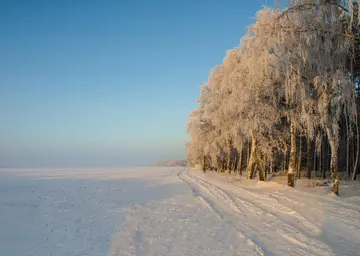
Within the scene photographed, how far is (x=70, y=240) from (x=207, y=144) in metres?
27.6

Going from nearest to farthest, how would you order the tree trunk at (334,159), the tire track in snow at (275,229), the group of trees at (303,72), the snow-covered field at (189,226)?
1. the tire track in snow at (275,229)
2. the snow-covered field at (189,226)
3. the group of trees at (303,72)
4. the tree trunk at (334,159)

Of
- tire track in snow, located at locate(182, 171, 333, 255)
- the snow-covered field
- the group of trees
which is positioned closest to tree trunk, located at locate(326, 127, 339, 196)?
the group of trees

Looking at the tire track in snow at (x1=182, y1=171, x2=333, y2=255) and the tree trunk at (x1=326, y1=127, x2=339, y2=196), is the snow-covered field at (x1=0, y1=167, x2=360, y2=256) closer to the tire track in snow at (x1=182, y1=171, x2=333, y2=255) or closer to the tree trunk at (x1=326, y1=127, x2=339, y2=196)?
the tire track in snow at (x1=182, y1=171, x2=333, y2=255)

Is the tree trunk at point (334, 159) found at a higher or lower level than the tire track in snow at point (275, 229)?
higher

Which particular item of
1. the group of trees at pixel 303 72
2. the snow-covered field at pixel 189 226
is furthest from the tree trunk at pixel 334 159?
the snow-covered field at pixel 189 226

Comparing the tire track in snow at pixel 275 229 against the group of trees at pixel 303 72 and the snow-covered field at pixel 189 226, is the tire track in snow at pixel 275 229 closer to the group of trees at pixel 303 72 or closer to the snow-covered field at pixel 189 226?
the snow-covered field at pixel 189 226

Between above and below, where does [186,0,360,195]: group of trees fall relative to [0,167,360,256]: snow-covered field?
above

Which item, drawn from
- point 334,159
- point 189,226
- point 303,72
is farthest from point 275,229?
point 303,72

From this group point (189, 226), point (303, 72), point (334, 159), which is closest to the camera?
point (189, 226)

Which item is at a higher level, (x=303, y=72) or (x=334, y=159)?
(x=303, y=72)

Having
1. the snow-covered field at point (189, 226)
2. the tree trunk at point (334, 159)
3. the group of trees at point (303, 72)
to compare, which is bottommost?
the snow-covered field at point (189, 226)

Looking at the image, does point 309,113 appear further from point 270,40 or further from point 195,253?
point 195,253

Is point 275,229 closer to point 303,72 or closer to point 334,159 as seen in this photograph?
point 334,159

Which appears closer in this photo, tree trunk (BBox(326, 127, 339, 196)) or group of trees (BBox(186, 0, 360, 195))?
group of trees (BBox(186, 0, 360, 195))
